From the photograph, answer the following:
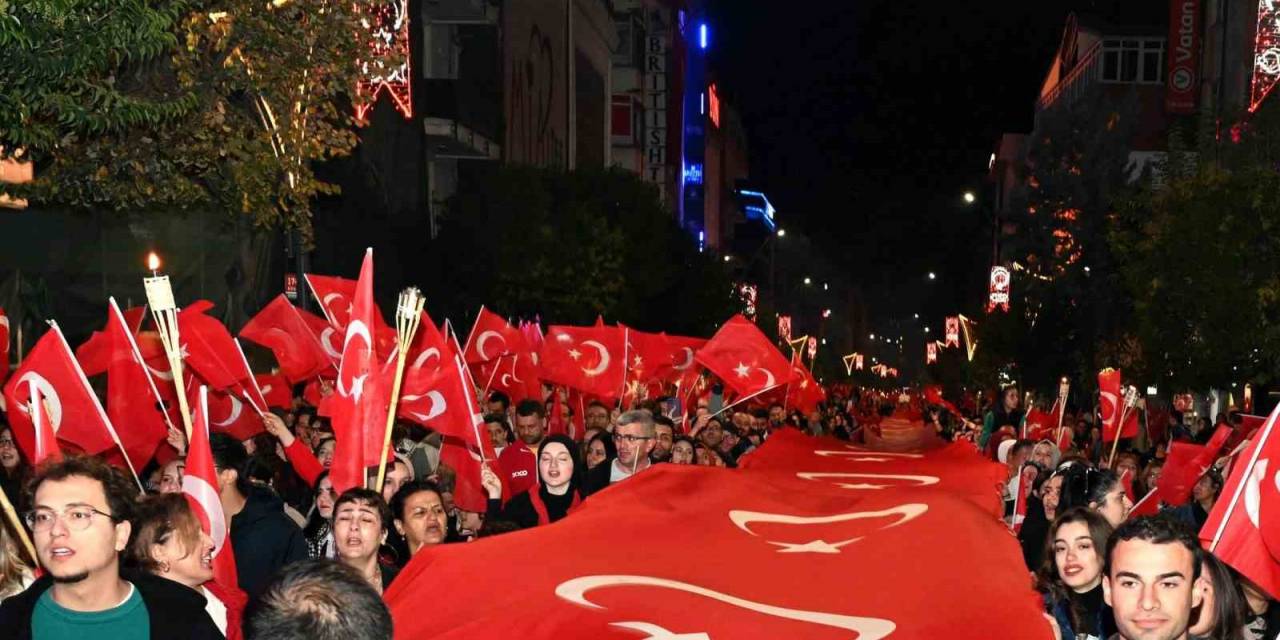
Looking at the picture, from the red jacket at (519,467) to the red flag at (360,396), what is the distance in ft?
12.2

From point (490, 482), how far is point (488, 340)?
318 inches

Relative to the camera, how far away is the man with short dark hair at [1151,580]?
205 inches

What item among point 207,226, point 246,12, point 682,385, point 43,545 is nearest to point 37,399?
point 43,545

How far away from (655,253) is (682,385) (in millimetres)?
28415

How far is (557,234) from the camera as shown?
148 feet

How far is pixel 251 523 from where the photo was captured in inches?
333

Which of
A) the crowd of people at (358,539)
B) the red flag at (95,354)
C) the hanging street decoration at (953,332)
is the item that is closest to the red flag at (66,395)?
the crowd of people at (358,539)

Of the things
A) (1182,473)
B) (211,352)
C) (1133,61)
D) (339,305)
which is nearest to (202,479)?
(211,352)

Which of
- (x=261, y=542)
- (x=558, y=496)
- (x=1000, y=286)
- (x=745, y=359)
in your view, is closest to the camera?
(x=261, y=542)

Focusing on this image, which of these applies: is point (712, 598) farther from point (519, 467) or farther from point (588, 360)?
point (588, 360)

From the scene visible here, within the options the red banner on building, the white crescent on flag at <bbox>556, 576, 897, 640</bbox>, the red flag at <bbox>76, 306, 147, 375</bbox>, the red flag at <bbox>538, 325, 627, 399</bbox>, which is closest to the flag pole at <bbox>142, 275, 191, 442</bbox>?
the white crescent on flag at <bbox>556, 576, 897, 640</bbox>

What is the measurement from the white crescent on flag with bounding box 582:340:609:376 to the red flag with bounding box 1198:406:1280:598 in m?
12.4

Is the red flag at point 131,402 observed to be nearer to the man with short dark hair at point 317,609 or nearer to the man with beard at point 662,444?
the man with beard at point 662,444

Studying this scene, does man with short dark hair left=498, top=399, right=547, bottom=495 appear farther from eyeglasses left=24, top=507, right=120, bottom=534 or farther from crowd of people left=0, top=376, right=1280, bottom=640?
eyeglasses left=24, top=507, right=120, bottom=534
